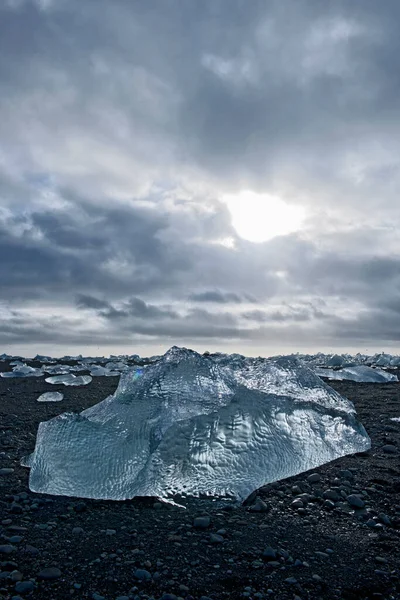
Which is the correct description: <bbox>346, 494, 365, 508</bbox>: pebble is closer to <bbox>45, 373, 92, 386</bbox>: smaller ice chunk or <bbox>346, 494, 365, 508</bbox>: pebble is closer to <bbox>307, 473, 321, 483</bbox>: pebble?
<bbox>307, 473, 321, 483</bbox>: pebble

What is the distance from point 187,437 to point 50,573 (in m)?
1.92

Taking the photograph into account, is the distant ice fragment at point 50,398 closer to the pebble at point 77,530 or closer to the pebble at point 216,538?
the pebble at point 77,530

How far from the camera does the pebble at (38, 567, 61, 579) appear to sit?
280 cm

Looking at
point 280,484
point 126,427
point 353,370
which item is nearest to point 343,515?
point 280,484

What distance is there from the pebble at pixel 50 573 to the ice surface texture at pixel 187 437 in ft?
4.13

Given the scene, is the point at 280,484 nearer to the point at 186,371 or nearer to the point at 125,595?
the point at 186,371

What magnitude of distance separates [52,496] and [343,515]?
249 centimetres

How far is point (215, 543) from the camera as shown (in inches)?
128

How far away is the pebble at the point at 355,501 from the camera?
155 inches

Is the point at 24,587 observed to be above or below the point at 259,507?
below

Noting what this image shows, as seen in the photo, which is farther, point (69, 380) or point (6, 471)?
point (69, 380)

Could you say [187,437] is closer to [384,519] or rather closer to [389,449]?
[384,519]

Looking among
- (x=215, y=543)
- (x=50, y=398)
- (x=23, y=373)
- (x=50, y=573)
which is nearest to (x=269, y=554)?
(x=215, y=543)

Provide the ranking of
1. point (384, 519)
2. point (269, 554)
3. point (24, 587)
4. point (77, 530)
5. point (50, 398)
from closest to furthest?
point (24, 587) → point (269, 554) → point (77, 530) → point (384, 519) → point (50, 398)
